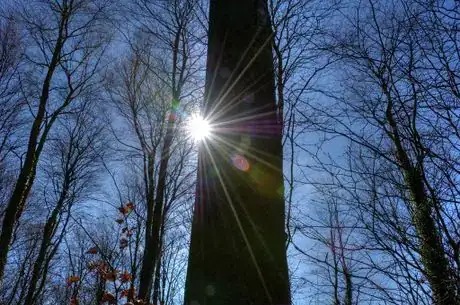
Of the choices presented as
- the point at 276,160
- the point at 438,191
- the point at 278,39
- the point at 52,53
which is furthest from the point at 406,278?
the point at 52,53

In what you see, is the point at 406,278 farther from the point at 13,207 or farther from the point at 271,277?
the point at 13,207

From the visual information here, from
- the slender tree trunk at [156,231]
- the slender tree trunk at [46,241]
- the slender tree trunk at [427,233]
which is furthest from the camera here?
the slender tree trunk at [46,241]

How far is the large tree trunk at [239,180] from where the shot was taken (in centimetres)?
114

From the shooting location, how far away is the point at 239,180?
1267 millimetres

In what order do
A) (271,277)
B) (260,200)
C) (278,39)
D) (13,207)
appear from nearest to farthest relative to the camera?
(271,277)
(260,200)
(278,39)
(13,207)

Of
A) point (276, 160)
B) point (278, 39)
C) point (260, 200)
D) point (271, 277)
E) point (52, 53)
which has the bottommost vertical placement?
point (271, 277)

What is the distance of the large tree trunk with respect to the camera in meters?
1.14

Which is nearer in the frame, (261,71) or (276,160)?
(276,160)

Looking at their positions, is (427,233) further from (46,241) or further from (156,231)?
(46,241)

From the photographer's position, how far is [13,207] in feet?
24.7

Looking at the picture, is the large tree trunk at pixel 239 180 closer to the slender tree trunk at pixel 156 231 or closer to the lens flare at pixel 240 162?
the lens flare at pixel 240 162

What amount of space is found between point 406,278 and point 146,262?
5164mm

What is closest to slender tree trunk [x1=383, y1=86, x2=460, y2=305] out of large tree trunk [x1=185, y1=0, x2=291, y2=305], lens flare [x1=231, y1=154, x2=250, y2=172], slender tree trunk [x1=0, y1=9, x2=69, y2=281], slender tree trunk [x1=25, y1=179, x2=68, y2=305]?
large tree trunk [x1=185, y1=0, x2=291, y2=305]

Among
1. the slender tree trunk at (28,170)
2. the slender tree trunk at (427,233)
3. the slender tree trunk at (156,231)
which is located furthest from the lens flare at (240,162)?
the slender tree trunk at (28,170)
